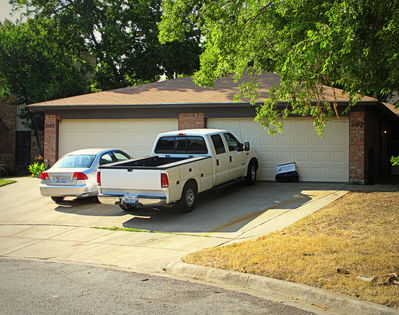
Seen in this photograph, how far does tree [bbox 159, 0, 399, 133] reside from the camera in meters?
7.55

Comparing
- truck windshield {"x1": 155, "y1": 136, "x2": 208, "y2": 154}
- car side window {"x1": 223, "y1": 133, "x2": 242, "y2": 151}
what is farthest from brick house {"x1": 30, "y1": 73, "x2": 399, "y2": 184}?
truck windshield {"x1": 155, "y1": 136, "x2": 208, "y2": 154}

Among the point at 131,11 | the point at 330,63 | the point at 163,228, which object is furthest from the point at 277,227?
the point at 131,11

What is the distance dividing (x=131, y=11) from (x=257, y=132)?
56.5 feet

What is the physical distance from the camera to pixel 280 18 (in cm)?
1126

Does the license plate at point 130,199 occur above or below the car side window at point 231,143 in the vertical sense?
below

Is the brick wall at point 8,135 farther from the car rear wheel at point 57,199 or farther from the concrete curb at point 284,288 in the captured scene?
the concrete curb at point 284,288

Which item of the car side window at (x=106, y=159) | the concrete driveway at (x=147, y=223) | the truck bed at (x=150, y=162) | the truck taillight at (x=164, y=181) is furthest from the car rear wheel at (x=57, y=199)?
the truck taillight at (x=164, y=181)

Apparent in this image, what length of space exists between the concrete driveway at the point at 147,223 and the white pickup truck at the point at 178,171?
554 millimetres

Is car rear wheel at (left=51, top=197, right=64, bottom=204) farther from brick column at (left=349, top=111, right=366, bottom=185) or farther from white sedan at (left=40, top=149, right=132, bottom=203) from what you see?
brick column at (left=349, top=111, right=366, bottom=185)

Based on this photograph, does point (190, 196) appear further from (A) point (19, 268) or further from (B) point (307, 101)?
(A) point (19, 268)

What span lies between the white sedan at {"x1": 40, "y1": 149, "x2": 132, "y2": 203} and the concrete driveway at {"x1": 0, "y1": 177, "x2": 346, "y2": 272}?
50cm

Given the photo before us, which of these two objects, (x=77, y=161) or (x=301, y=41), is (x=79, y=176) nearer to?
(x=77, y=161)

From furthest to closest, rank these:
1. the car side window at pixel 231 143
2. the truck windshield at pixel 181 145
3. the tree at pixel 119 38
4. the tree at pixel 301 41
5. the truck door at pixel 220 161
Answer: the tree at pixel 119 38 < the car side window at pixel 231 143 < the truck windshield at pixel 181 145 < the truck door at pixel 220 161 < the tree at pixel 301 41

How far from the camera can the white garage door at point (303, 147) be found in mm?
16812
